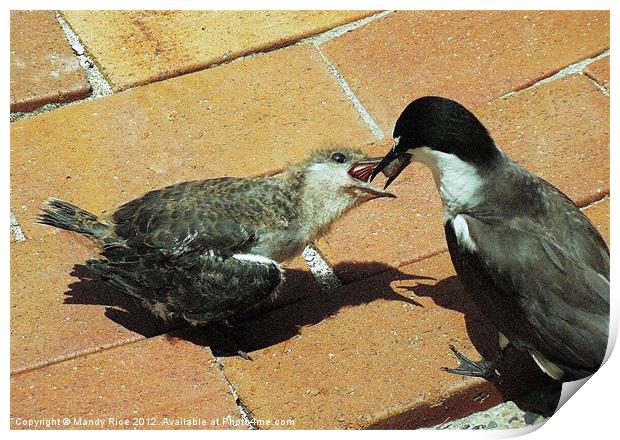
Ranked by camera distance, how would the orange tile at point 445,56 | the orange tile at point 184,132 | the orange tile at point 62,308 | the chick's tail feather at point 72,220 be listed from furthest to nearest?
the orange tile at point 445,56 < the orange tile at point 184,132 < the chick's tail feather at point 72,220 < the orange tile at point 62,308

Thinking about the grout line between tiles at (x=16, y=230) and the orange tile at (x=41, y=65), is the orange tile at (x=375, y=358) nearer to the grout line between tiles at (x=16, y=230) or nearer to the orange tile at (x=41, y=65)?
the grout line between tiles at (x=16, y=230)

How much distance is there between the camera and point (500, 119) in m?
3.19

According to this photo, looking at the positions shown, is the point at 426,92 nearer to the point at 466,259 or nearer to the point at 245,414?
the point at 466,259

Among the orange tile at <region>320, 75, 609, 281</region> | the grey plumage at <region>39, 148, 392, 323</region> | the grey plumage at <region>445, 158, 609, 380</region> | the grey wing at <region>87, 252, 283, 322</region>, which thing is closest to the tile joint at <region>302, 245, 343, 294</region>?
the orange tile at <region>320, 75, 609, 281</region>

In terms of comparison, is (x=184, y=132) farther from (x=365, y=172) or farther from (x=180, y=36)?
(x=365, y=172)

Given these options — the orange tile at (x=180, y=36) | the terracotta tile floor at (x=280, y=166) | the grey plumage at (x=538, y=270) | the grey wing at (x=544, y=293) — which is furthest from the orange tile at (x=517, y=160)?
the orange tile at (x=180, y=36)

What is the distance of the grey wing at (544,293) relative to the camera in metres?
2.67

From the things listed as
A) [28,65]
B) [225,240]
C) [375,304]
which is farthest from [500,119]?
[28,65]

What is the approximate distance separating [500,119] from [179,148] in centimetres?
99

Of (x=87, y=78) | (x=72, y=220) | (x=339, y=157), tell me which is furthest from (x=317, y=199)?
(x=87, y=78)

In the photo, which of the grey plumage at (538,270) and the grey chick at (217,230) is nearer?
the grey plumage at (538,270)

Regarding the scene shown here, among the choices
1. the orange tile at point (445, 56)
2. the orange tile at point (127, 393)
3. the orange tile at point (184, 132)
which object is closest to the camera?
the orange tile at point (127, 393)

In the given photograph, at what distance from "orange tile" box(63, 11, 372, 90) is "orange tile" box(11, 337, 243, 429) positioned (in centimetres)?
89

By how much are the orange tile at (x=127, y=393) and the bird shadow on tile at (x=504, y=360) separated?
2.19ft
